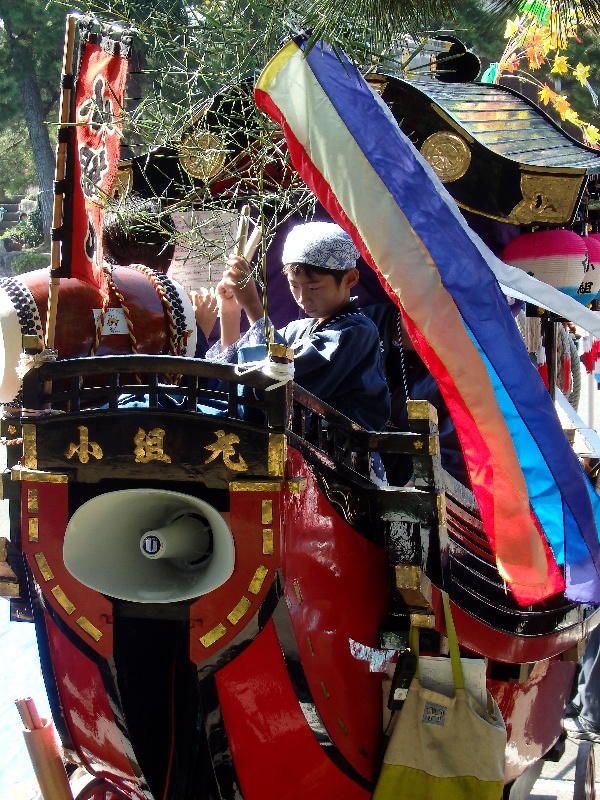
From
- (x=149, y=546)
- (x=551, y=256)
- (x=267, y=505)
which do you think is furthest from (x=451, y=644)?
(x=551, y=256)

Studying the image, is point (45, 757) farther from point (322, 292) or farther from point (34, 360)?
point (322, 292)

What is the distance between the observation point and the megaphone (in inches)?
87.7

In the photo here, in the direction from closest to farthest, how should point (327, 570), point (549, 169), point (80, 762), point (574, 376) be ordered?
point (327, 570) → point (80, 762) → point (549, 169) → point (574, 376)

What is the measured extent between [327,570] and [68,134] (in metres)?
1.49

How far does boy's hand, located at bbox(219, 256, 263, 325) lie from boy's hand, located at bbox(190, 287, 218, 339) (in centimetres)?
58

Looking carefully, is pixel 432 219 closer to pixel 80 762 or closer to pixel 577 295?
pixel 80 762

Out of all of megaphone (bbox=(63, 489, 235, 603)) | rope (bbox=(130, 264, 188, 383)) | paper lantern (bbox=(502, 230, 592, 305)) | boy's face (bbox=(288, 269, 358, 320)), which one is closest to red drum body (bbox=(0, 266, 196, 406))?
rope (bbox=(130, 264, 188, 383))

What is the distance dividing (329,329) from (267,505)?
94 centimetres

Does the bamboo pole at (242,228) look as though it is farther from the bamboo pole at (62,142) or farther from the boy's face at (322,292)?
the bamboo pole at (62,142)

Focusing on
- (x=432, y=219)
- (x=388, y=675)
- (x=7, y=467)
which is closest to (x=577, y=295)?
(x=432, y=219)

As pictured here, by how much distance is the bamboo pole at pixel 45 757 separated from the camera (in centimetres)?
260

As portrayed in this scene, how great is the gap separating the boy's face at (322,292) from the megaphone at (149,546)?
0.91 meters

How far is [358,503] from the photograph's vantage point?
2.57 metres

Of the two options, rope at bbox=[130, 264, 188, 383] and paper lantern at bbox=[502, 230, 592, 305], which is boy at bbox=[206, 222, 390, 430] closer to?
rope at bbox=[130, 264, 188, 383]
